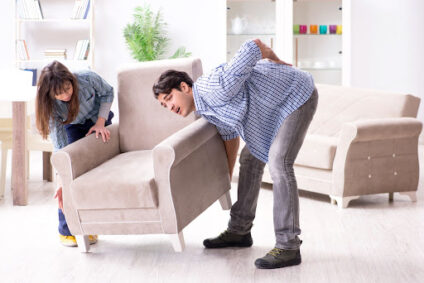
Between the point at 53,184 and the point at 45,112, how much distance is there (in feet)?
6.52

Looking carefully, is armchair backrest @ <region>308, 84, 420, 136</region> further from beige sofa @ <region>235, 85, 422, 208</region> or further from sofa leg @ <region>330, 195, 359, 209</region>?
sofa leg @ <region>330, 195, 359, 209</region>

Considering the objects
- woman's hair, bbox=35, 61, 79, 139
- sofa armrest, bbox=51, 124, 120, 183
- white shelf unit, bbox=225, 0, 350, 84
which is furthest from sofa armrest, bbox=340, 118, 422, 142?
white shelf unit, bbox=225, 0, 350, 84

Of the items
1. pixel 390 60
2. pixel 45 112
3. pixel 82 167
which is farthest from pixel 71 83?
pixel 390 60

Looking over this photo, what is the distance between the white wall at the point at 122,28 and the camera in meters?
7.18

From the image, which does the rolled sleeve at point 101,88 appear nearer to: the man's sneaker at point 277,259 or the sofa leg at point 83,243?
the sofa leg at point 83,243

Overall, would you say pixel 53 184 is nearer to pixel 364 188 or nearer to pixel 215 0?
pixel 364 188

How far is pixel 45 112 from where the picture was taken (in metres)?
3.43

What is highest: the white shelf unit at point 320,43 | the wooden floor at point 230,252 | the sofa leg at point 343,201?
the white shelf unit at point 320,43

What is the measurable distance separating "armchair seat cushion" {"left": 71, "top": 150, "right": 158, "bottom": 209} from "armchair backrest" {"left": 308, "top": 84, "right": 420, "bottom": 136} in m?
1.93

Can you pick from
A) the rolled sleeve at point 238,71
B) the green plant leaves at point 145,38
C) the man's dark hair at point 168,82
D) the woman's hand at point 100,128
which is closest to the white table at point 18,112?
the woman's hand at point 100,128

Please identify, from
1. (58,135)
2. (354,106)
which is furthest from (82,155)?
(354,106)

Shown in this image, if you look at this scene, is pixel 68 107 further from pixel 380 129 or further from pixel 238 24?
pixel 238 24

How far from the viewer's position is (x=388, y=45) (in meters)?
7.09

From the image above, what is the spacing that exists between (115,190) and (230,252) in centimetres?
67
